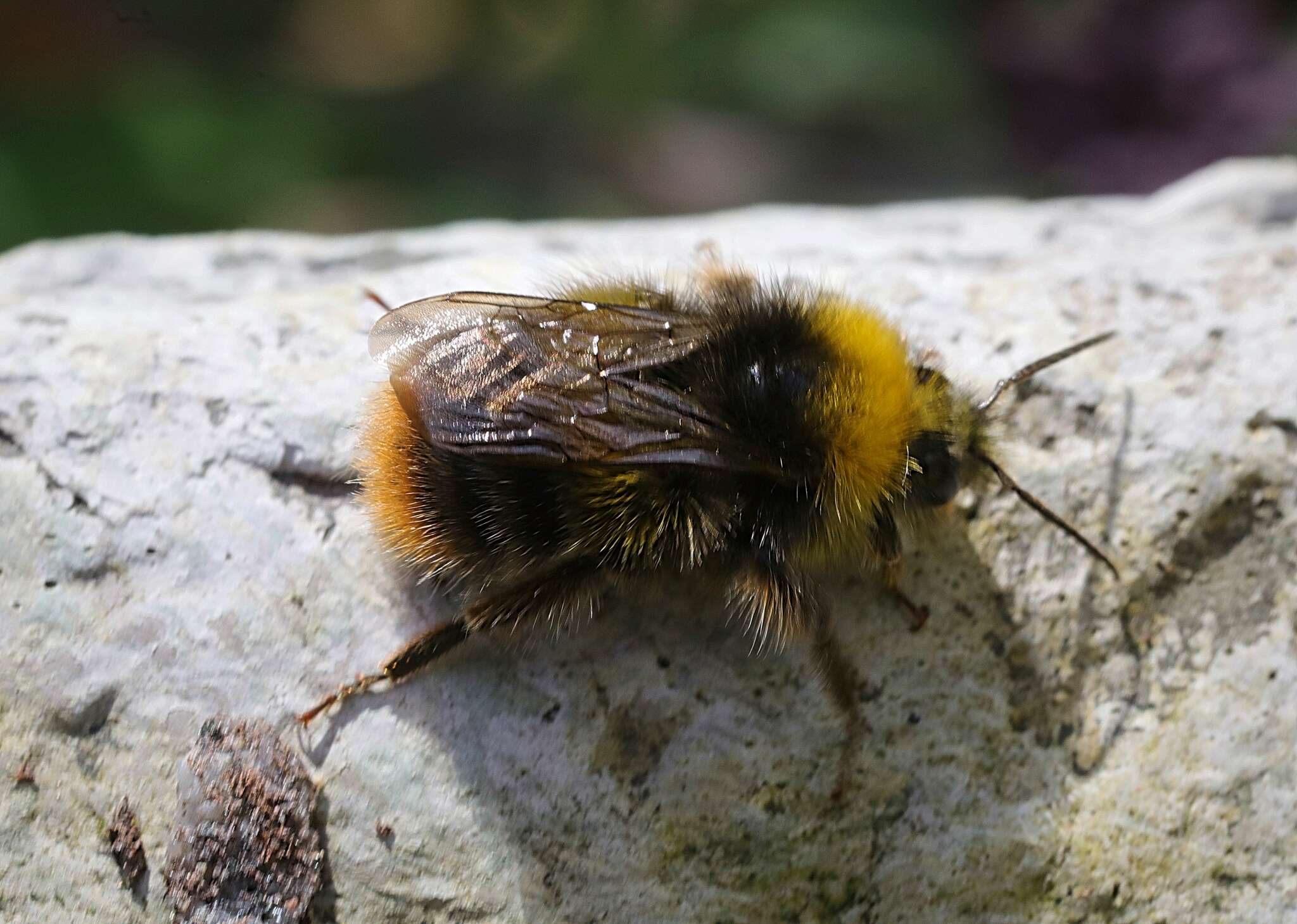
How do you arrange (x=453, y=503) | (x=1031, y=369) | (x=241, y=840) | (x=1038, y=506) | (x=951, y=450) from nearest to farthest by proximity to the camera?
(x=241, y=840) < (x=453, y=503) < (x=951, y=450) < (x=1038, y=506) < (x=1031, y=369)

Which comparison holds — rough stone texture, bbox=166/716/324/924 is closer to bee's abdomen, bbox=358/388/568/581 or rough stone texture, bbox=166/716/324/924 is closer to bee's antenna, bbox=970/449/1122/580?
bee's abdomen, bbox=358/388/568/581

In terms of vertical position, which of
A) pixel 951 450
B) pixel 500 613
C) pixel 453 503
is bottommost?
pixel 500 613

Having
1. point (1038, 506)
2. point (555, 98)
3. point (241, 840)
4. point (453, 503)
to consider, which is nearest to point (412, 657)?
point (453, 503)

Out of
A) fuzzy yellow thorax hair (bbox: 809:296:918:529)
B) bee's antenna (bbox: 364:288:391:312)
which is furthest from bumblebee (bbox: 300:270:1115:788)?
bee's antenna (bbox: 364:288:391:312)

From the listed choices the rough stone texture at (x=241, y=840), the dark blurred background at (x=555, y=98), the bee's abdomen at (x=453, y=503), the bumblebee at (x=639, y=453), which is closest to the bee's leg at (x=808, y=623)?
the bumblebee at (x=639, y=453)

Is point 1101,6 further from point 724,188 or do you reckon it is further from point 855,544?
point 855,544

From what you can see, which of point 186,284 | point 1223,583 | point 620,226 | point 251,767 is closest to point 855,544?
point 1223,583

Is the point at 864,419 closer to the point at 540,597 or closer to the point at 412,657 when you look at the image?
the point at 540,597
